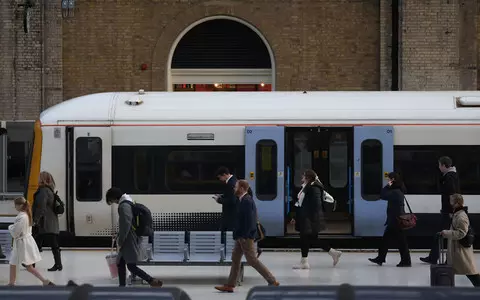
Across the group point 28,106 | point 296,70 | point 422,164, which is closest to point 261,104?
point 422,164

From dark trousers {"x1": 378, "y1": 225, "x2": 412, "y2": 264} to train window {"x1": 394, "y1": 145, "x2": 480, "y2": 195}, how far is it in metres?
2.62

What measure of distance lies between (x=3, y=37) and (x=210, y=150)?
10599 mm

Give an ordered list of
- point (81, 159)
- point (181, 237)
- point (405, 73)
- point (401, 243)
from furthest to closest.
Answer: point (405, 73) < point (81, 159) < point (401, 243) < point (181, 237)

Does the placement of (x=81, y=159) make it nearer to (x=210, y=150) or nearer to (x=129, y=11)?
(x=210, y=150)

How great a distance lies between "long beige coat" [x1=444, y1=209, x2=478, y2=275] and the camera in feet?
45.8

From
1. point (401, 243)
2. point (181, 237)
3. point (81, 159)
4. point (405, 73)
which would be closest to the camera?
point (181, 237)

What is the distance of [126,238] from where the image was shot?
1401 centimetres

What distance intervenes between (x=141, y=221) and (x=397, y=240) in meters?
4.91

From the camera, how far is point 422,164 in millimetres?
19672

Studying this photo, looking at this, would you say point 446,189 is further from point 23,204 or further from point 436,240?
point 23,204

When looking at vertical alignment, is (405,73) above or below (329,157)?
above

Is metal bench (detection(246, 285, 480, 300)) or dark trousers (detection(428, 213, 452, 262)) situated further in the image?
dark trousers (detection(428, 213, 452, 262))

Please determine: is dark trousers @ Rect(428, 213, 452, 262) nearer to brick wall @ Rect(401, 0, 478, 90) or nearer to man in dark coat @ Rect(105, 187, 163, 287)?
man in dark coat @ Rect(105, 187, 163, 287)

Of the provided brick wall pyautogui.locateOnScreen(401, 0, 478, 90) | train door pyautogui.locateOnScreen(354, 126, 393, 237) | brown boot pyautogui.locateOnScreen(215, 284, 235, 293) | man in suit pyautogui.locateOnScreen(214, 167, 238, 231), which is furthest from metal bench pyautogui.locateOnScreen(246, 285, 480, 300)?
brick wall pyautogui.locateOnScreen(401, 0, 478, 90)
